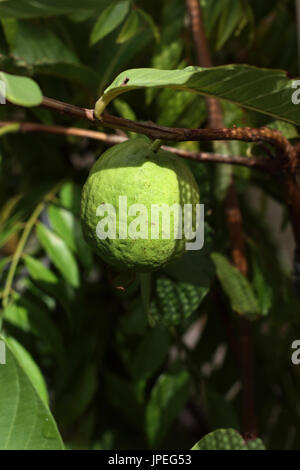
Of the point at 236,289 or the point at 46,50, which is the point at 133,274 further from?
the point at 46,50

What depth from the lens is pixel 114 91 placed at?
0.38m

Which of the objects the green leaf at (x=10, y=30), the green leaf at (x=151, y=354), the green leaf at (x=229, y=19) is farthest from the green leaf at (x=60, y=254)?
the green leaf at (x=229, y=19)

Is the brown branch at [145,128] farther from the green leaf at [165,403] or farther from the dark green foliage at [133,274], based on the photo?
the green leaf at [165,403]

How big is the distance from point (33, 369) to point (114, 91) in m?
0.38

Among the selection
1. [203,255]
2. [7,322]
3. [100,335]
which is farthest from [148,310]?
[100,335]

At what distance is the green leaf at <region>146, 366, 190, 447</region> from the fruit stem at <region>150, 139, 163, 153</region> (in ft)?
1.28

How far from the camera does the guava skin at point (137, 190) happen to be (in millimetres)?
409

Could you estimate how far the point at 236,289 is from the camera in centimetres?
58

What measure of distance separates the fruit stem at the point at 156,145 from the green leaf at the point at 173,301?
7.3 inches

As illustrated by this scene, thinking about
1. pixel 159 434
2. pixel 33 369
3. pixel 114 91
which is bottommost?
pixel 159 434

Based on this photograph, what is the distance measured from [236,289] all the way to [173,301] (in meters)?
0.07

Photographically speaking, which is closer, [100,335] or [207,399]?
[207,399]

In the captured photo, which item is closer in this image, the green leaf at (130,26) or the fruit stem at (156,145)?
the fruit stem at (156,145)
